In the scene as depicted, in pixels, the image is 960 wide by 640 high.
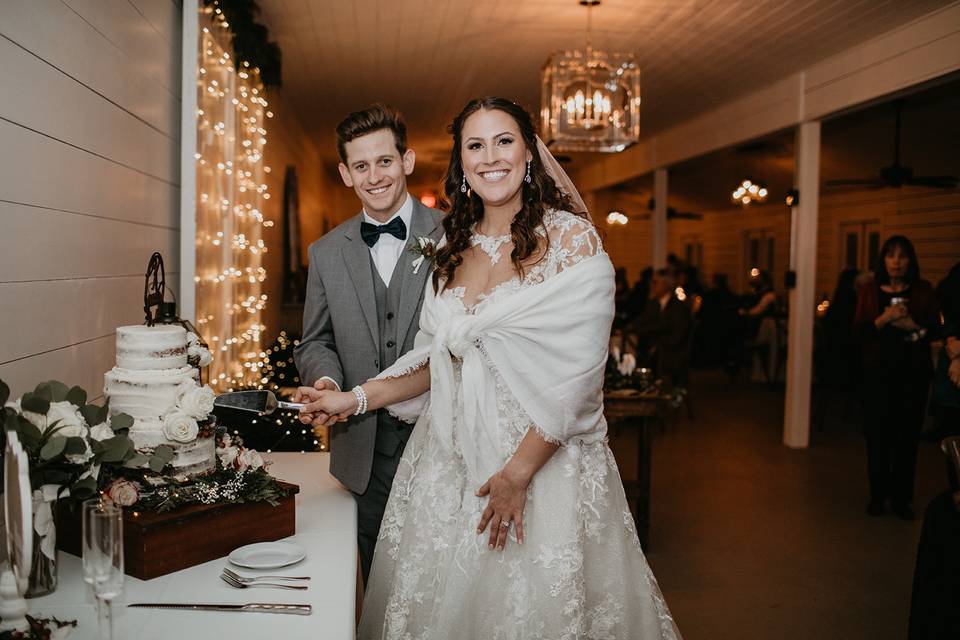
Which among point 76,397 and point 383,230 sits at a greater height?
point 383,230

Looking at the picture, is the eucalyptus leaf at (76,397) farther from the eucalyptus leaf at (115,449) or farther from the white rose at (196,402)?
the white rose at (196,402)

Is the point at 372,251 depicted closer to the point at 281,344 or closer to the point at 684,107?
the point at 281,344

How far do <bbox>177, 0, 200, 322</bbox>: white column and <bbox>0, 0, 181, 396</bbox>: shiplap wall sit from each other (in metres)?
0.09

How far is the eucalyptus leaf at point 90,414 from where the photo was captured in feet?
5.58

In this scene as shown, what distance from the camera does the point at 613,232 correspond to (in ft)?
61.4

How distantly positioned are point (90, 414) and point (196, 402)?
0.72ft

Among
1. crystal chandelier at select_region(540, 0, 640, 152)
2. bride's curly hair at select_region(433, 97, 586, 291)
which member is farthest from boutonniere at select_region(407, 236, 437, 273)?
crystal chandelier at select_region(540, 0, 640, 152)

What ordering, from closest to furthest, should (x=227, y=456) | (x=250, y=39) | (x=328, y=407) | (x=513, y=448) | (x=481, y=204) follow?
1. (x=227, y=456)
2. (x=513, y=448)
3. (x=328, y=407)
4. (x=481, y=204)
5. (x=250, y=39)

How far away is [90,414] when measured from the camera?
1.70 m

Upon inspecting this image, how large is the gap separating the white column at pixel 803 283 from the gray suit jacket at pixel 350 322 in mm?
5385

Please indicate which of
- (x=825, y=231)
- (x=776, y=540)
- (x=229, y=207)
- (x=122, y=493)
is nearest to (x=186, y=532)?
(x=122, y=493)

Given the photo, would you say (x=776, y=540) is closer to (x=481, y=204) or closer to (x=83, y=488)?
(x=481, y=204)

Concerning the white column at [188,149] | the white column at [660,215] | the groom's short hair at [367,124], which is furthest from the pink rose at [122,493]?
the white column at [660,215]

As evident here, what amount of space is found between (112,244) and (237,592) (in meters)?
1.81
